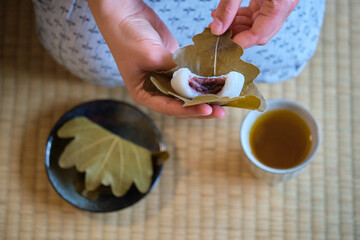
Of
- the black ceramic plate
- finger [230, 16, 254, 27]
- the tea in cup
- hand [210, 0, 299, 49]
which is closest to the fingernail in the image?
hand [210, 0, 299, 49]

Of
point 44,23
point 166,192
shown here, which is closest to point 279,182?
point 166,192

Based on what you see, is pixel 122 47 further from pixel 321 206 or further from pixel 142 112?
pixel 321 206

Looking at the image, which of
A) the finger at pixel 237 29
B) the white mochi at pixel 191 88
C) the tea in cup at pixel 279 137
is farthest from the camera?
the tea in cup at pixel 279 137

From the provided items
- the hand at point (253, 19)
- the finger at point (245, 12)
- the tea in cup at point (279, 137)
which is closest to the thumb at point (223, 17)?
the hand at point (253, 19)

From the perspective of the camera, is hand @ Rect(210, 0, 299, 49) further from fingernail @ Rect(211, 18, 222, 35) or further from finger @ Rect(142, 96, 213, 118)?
finger @ Rect(142, 96, 213, 118)

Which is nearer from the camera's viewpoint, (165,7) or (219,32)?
(219,32)

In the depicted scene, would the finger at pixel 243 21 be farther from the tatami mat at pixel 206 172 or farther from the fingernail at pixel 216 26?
the tatami mat at pixel 206 172
